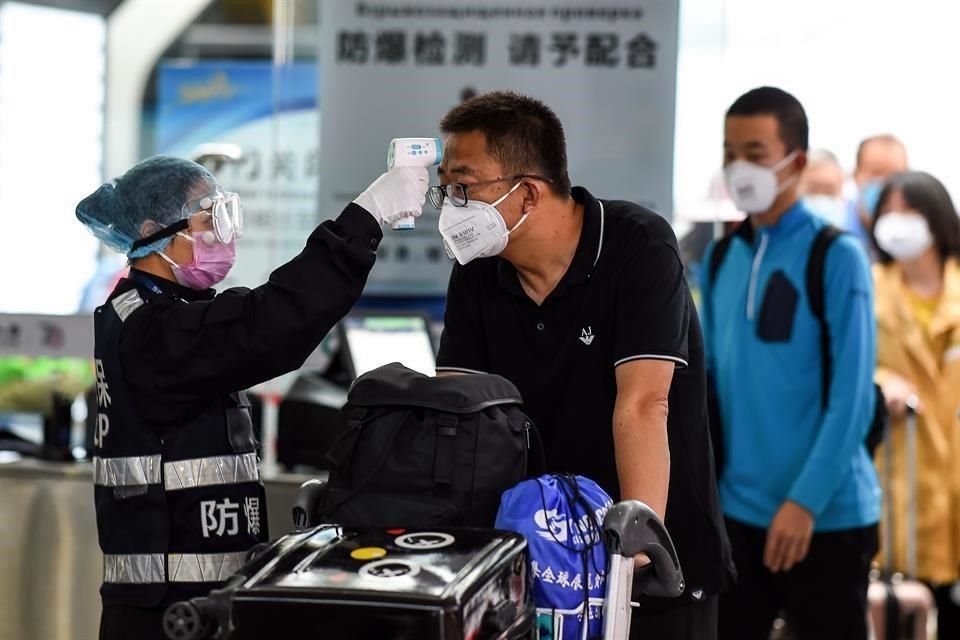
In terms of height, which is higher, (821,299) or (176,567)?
(821,299)

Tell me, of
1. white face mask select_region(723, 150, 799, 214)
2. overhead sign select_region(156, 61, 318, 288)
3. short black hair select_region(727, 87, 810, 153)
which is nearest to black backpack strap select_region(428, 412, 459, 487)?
white face mask select_region(723, 150, 799, 214)

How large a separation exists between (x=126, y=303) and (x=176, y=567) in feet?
1.50

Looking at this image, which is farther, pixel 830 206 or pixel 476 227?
pixel 830 206

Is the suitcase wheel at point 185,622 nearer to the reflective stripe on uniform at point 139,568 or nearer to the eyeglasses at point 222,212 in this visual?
the reflective stripe on uniform at point 139,568

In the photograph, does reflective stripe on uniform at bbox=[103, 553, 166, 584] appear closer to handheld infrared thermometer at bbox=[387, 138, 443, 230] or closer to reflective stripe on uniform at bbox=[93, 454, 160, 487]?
reflective stripe on uniform at bbox=[93, 454, 160, 487]

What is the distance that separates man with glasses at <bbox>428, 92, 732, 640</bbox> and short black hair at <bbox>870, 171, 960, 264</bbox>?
300 centimetres

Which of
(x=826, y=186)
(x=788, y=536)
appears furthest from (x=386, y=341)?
(x=826, y=186)

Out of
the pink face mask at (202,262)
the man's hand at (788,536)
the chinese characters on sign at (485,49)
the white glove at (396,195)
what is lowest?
the man's hand at (788,536)

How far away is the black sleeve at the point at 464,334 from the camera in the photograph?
2609mm

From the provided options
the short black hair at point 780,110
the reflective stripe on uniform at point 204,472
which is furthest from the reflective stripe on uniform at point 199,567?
the short black hair at point 780,110

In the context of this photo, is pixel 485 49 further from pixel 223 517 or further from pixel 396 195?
pixel 223 517

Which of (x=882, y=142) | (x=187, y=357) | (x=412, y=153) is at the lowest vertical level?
(x=187, y=357)

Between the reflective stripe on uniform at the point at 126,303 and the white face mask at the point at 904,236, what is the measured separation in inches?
138

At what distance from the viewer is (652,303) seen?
239cm
